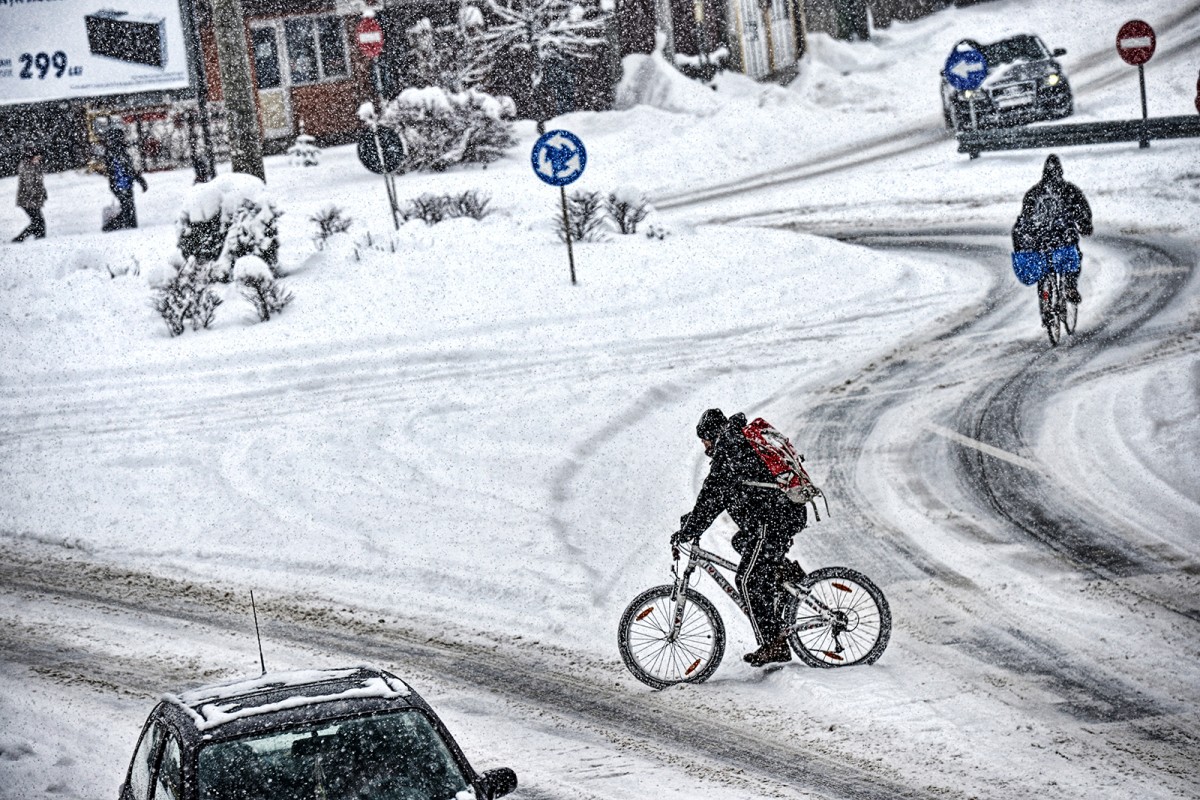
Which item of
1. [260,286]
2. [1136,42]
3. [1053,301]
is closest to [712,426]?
[1053,301]

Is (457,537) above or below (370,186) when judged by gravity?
below

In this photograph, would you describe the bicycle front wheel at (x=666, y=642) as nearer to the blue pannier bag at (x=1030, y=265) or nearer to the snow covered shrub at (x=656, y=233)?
the blue pannier bag at (x=1030, y=265)

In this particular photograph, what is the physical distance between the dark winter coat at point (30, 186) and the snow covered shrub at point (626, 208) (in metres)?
11.3

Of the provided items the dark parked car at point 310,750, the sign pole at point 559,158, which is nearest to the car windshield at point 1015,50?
the sign pole at point 559,158

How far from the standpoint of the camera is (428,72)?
3622cm

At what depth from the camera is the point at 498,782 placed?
18.2ft

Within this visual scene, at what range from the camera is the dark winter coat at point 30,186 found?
26.8 meters

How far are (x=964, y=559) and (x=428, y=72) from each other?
2845cm

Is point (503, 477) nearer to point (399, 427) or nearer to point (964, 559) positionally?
point (399, 427)

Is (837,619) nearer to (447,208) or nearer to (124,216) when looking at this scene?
(447,208)

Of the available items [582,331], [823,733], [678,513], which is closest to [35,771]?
[823,733]

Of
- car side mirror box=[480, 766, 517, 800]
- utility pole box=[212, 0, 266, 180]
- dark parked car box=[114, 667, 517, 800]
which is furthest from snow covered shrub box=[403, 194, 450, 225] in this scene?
car side mirror box=[480, 766, 517, 800]

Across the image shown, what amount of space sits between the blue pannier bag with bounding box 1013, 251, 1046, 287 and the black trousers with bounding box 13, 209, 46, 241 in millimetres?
18905

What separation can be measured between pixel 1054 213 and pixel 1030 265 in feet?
1.99
